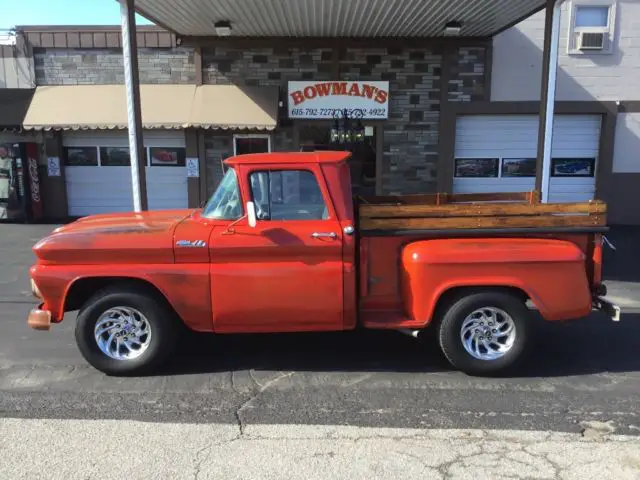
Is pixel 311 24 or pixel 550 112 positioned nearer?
pixel 550 112

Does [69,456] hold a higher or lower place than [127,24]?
lower

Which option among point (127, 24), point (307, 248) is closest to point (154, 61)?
point (127, 24)

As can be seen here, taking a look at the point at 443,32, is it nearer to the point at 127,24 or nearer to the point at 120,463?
the point at 127,24

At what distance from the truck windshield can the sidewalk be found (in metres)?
1.73

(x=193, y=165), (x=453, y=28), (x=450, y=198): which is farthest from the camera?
(x=193, y=165)

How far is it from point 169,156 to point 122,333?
382 inches

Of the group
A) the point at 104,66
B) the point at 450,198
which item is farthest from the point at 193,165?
the point at 450,198

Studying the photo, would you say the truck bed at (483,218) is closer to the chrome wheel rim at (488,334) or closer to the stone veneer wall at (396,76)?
the chrome wheel rim at (488,334)

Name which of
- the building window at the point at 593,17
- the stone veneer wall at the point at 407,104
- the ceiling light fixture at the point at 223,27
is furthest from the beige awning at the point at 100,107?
the building window at the point at 593,17

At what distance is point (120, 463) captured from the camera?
3.34m

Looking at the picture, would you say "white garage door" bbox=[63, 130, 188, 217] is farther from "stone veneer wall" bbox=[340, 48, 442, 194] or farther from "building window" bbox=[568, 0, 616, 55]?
"building window" bbox=[568, 0, 616, 55]

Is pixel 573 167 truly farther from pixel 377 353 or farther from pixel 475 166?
pixel 377 353

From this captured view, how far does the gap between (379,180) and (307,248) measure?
9.13 meters

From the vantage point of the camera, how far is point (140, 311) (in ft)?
15.0
